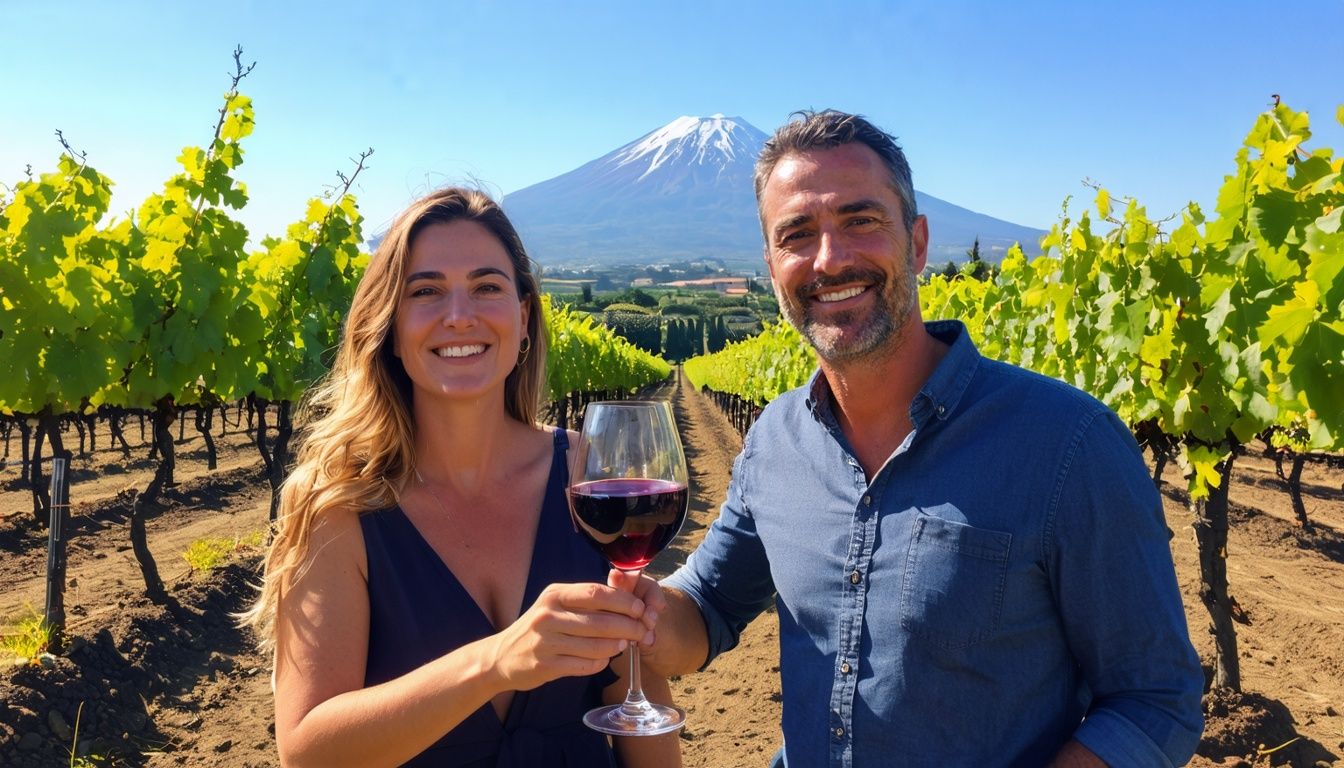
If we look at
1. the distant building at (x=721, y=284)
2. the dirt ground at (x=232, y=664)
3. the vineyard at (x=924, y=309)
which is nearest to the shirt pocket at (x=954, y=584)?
the vineyard at (x=924, y=309)

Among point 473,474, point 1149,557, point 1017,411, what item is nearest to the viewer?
point 1149,557

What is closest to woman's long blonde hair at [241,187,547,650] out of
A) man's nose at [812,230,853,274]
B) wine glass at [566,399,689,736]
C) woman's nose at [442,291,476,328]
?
woman's nose at [442,291,476,328]

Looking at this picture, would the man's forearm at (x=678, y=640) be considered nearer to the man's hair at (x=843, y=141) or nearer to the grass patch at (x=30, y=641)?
the man's hair at (x=843, y=141)

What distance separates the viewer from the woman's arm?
1203 millimetres

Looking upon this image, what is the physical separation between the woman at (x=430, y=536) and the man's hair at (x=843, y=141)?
56cm

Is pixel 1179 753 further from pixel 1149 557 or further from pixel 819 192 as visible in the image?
pixel 819 192

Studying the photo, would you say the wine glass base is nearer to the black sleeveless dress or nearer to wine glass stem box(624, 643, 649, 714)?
wine glass stem box(624, 643, 649, 714)

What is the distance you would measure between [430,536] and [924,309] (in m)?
7.29

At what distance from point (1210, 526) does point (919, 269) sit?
3.57m

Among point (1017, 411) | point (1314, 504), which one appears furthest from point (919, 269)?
point (1314, 504)

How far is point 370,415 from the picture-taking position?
1.82 meters

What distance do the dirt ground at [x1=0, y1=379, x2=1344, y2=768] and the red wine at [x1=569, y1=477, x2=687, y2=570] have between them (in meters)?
3.37

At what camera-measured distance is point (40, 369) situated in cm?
585

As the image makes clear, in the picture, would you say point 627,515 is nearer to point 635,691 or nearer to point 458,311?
point 635,691
